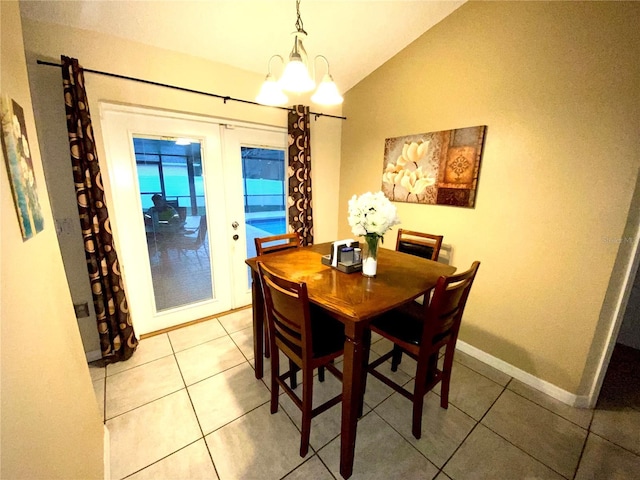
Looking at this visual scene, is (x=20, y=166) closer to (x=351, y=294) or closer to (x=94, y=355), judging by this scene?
(x=351, y=294)

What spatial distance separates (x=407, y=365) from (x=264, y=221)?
80.1 inches

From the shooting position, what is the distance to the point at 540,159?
171 centimetres

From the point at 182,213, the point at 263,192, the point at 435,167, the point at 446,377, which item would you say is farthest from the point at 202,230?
the point at 446,377

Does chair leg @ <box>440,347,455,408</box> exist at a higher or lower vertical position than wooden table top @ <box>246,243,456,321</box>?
lower

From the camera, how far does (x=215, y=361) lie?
82.2 inches

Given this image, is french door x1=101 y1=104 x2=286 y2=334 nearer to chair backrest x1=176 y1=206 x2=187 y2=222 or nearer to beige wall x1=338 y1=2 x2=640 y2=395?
chair backrest x1=176 y1=206 x2=187 y2=222

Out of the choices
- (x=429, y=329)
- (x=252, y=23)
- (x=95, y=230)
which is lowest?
(x=429, y=329)

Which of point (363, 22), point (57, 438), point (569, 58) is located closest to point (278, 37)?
point (363, 22)

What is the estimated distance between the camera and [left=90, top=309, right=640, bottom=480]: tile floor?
1322 millimetres

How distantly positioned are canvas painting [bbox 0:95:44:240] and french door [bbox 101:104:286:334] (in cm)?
122

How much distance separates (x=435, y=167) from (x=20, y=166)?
2443mm

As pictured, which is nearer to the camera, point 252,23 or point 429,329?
point 429,329

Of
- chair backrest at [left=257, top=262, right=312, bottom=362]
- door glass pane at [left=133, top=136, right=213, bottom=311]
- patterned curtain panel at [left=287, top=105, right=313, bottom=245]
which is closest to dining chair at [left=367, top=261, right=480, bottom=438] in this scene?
chair backrest at [left=257, top=262, right=312, bottom=362]

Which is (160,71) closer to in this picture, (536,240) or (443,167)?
(443,167)
